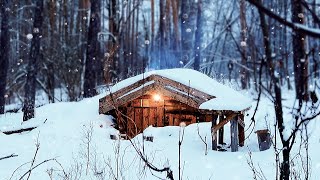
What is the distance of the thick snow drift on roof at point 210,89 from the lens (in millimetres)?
8758

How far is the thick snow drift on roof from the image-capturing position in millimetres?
8758

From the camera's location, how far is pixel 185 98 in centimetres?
1034

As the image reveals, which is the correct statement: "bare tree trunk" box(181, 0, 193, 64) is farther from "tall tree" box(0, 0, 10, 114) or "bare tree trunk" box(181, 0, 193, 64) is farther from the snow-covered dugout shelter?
the snow-covered dugout shelter

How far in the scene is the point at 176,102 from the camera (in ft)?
38.1

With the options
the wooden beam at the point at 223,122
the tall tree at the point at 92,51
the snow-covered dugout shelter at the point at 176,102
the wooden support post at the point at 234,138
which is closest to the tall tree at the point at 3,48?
the tall tree at the point at 92,51

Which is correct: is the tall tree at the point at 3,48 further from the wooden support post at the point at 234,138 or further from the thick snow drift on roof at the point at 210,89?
the wooden support post at the point at 234,138

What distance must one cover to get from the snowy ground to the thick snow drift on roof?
0.71 meters

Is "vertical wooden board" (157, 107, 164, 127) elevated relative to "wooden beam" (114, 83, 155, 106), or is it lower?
lower

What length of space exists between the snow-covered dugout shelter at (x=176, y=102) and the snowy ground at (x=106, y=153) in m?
0.48

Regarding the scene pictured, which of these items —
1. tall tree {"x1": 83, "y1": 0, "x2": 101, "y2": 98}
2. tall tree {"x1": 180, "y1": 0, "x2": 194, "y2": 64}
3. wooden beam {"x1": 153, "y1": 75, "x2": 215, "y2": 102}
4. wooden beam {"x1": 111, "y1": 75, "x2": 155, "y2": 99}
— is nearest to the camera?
wooden beam {"x1": 153, "y1": 75, "x2": 215, "y2": 102}

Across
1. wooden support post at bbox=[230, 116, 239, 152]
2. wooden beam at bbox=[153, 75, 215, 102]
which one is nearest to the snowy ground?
wooden support post at bbox=[230, 116, 239, 152]

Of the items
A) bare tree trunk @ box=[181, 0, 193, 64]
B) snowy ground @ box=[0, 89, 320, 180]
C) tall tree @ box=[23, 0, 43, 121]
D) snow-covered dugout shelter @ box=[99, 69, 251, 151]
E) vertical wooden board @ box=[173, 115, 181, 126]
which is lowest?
snowy ground @ box=[0, 89, 320, 180]

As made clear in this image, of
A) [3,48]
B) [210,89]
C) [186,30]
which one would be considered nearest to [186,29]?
[186,30]

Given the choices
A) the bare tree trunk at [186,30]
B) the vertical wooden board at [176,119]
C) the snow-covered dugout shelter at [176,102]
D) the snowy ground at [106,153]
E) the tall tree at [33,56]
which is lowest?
the snowy ground at [106,153]
